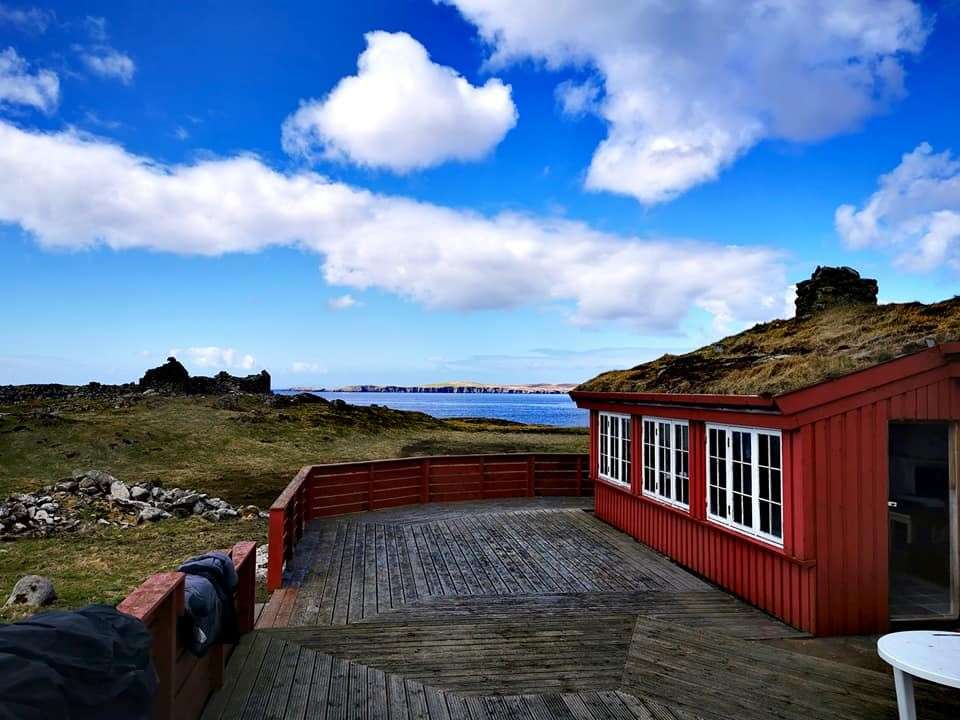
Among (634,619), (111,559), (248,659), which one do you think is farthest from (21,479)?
(634,619)

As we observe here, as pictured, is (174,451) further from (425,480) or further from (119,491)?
(425,480)

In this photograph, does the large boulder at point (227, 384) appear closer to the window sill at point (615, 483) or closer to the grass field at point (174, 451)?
the grass field at point (174, 451)

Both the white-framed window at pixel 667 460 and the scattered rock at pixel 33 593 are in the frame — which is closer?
the white-framed window at pixel 667 460

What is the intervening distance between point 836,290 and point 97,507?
653 inches

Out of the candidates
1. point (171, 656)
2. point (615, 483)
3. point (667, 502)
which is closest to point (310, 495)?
point (615, 483)

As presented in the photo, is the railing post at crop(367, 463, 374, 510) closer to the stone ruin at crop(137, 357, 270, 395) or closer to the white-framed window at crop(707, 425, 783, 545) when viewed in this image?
the white-framed window at crop(707, 425, 783, 545)

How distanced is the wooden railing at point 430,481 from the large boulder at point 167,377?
3728cm

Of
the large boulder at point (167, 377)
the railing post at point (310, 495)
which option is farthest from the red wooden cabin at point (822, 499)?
the large boulder at point (167, 377)

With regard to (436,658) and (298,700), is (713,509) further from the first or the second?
(298,700)

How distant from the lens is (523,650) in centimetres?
532

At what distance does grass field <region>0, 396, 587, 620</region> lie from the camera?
11312 millimetres

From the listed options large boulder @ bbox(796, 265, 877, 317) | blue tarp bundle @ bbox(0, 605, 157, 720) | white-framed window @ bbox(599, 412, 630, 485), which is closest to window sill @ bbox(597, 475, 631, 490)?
white-framed window @ bbox(599, 412, 630, 485)

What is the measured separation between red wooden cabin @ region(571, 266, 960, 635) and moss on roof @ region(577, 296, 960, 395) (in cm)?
20

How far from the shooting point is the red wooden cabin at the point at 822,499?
564 cm
